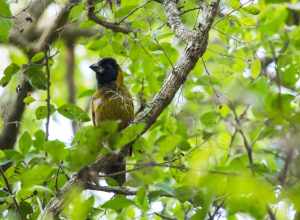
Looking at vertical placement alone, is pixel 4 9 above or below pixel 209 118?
above

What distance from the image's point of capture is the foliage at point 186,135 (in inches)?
85.7

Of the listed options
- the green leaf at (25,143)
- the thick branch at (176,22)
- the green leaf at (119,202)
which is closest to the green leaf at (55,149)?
the green leaf at (119,202)

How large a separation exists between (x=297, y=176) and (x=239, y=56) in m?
2.76

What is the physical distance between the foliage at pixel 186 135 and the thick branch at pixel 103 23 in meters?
0.05

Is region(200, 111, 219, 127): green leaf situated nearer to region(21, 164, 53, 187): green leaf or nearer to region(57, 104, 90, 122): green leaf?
region(57, 104, 90, 122): green leaf

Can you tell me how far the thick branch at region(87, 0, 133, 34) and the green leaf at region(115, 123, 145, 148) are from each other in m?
1.43

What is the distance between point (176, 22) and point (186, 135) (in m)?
0.61

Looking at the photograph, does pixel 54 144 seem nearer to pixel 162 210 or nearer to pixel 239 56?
pixel 162 210

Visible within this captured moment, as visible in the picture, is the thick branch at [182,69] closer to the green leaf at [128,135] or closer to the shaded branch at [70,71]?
the green leaf at [128,135]

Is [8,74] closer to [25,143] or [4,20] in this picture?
[4,20]

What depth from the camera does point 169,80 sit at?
11.6ft

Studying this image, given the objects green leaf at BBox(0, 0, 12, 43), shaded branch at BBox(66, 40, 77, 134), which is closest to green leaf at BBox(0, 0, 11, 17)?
green leaf at BBox(0, 0, 12, 43)

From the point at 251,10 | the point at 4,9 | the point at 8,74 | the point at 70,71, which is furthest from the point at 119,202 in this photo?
the point at 70,71

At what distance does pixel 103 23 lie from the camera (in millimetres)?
3943
